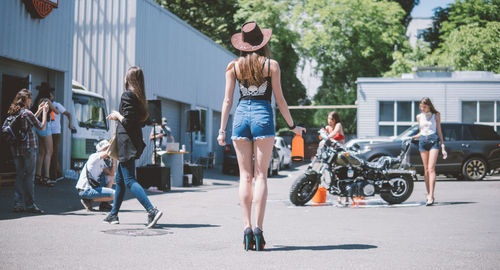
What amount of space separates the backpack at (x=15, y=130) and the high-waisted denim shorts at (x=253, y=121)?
389 cm

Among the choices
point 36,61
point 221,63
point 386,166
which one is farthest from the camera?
point 221,63

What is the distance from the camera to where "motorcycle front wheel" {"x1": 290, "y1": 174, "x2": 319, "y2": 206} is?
33.0ft

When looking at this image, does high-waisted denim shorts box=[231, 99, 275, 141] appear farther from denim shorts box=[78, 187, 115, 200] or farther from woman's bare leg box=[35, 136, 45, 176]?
woman's bare leg box=[35, 136, 45, 176]

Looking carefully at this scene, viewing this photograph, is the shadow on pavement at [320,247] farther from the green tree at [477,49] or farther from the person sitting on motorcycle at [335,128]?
the green tree at [477,49]

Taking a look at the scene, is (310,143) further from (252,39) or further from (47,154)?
(252,39)

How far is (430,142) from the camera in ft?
33.9

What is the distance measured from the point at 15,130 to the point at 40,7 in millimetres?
6301

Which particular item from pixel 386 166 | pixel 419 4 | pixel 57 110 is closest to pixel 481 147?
pixel 386 166

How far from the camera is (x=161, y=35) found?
20.5 meters

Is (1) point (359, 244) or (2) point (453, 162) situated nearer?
(1) point (359, 244)

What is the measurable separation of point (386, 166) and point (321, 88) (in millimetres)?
38656

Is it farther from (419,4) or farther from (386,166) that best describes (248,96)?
(419,4)

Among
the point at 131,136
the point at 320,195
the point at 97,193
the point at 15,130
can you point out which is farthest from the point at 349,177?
the point at 15,130

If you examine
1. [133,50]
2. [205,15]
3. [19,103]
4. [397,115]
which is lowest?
[19,103]
